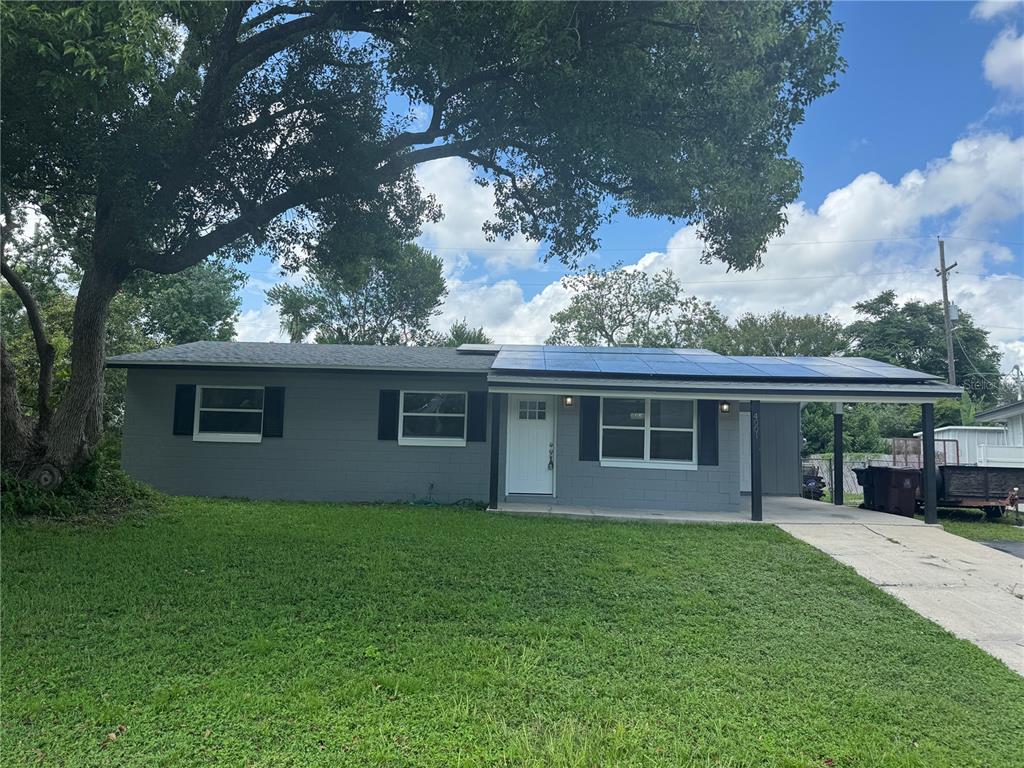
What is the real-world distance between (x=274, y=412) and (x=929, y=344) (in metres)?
36.4

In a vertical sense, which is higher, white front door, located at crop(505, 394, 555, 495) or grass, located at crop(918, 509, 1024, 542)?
white front door, located at crop(505, 394, 555, 495)

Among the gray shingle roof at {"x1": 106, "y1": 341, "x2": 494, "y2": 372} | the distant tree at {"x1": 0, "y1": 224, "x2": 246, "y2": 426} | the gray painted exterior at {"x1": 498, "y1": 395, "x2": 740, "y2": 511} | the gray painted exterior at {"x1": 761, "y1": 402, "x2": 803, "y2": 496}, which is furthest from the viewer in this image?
the distant tree at {"x1": 0, "y1": 224, "x2": 246, "y2": 426}

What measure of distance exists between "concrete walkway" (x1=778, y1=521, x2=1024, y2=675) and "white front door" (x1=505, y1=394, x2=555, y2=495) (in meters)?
4.09

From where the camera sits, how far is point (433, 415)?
11492 mm

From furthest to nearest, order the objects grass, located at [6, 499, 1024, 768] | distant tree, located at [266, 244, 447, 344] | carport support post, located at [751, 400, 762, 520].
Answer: distant tree, located at [266, 244, 447, 344]
carport support post, located at [751, 400, 762, 520]
grass, located at [6, 499, 1024, 768]

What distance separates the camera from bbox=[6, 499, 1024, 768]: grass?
3.06 meters

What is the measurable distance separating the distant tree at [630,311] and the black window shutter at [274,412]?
2237 centimetres

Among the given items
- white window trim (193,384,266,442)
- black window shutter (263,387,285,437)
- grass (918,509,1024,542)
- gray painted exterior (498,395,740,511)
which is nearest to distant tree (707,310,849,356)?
grass (918,509,1024,542)

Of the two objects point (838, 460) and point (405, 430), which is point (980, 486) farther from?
point (405, 430)

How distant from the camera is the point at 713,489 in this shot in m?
10.3

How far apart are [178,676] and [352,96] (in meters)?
7.77

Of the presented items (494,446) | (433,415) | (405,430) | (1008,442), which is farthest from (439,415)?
(1008,442)

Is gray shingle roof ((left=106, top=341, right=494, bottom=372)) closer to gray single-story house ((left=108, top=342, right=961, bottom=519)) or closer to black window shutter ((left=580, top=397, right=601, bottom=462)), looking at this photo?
gray single-story house ((left=108, top=342, right=961, bottom=519))

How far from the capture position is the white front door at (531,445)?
1102 centimetres
